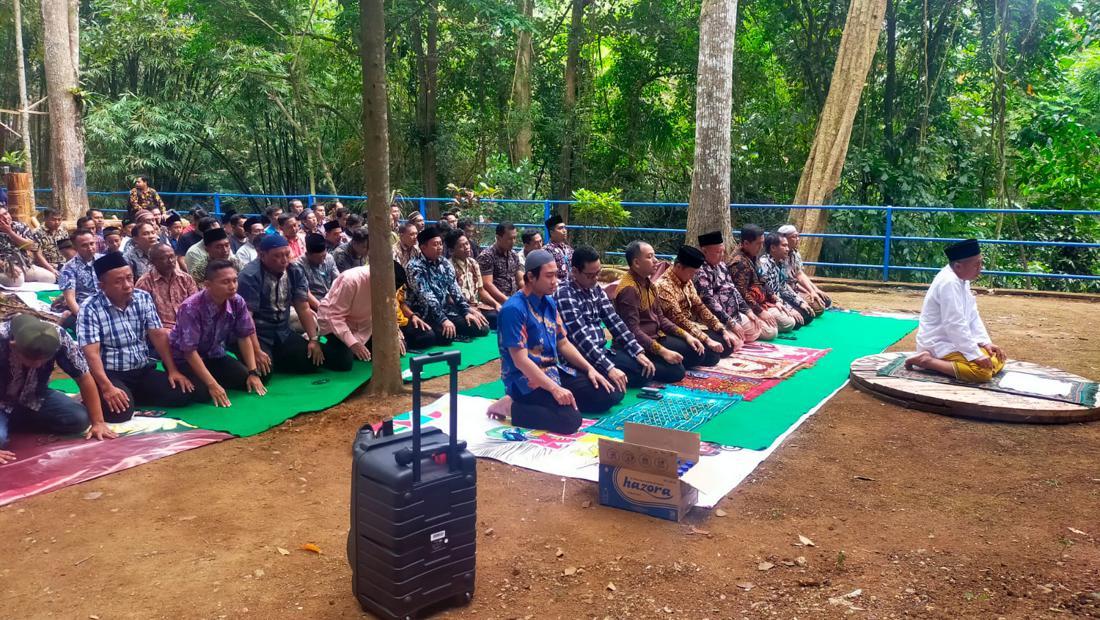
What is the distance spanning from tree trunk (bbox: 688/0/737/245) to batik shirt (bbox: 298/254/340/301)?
14.1 ft

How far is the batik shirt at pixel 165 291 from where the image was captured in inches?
240

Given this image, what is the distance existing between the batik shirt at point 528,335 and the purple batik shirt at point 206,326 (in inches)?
76.2

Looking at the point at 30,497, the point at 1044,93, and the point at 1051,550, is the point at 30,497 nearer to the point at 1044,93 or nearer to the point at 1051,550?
the point at 1051,550

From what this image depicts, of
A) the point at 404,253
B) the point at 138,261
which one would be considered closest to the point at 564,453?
the point at 404,253

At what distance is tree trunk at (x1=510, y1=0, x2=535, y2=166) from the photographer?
15.6 m

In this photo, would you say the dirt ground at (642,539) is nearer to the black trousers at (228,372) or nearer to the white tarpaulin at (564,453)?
the white tarpaulin at (564,453)

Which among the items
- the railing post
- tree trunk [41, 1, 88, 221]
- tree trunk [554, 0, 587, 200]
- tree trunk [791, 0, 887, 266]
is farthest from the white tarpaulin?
tree trunk [41, 1, 88, 221]

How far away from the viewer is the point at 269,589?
3.16 meters

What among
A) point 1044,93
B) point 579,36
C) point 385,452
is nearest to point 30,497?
point 385,452

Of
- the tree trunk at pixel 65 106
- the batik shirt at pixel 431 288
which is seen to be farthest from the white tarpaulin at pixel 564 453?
the tree trunk at pixel 65 106

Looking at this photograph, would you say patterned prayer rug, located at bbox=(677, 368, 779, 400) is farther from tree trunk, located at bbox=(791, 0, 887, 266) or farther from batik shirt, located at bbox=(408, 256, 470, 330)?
tree trunk, located at bbox=(791, 0, 887, 266)

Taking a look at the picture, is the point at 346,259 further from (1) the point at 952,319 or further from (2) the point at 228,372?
(1) the point at 952,319

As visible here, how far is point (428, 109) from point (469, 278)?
883cm

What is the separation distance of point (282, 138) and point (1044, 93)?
14502 mm
